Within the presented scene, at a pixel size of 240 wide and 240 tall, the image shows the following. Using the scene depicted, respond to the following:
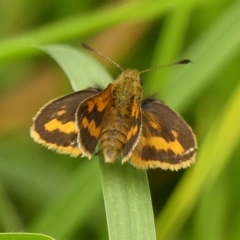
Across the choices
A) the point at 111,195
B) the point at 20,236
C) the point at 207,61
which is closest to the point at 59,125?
the point at 111,195

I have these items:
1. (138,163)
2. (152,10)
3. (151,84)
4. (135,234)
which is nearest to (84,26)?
(152,10)

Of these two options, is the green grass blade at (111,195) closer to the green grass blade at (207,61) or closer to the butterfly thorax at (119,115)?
the butterfly thorax at (119,115)

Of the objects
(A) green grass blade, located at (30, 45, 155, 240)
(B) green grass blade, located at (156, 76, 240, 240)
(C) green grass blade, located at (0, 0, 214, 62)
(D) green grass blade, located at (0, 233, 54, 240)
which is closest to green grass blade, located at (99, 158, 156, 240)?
(A) green grass blade, located at (30, 45, 155, 240)

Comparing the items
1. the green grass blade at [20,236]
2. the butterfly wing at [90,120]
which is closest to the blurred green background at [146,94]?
the butterfly wing at [90,120]

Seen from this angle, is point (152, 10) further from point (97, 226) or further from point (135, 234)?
point (135, 234)

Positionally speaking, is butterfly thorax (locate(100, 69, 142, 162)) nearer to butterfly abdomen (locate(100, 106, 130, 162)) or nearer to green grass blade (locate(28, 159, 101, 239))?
butterfly abdomen (locate(100, 106, 130, 162))

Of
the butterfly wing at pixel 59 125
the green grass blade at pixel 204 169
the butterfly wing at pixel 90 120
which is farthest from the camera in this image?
the green grass blade at pixel 204 169
